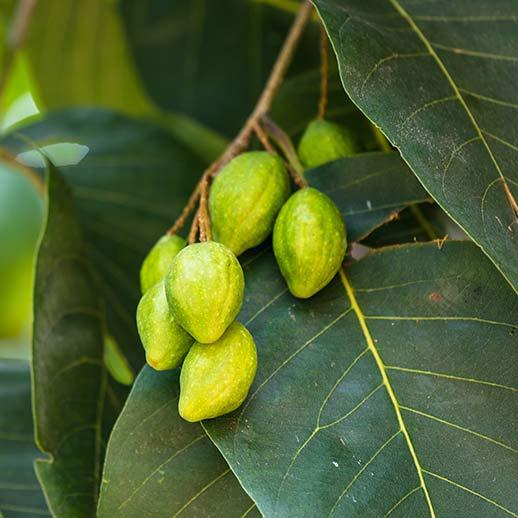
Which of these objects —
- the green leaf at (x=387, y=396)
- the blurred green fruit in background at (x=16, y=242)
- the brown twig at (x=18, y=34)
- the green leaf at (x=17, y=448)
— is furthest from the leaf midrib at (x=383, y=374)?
the blurred green fruit in background at (x=16, y=242)

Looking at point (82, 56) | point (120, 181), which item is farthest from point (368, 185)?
point (82, 56)

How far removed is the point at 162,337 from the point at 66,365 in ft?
1.00

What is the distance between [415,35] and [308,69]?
640mm

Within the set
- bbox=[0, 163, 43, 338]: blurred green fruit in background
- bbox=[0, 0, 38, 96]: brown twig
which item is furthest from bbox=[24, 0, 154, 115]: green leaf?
bbox=[0, 163, 43, 338]: blurred green fruit in background

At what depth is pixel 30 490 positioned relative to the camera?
1.13m

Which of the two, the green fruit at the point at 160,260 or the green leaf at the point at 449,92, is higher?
the green leaf at the point at 449,92

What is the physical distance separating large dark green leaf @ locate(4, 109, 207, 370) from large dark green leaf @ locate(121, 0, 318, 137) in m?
0.22

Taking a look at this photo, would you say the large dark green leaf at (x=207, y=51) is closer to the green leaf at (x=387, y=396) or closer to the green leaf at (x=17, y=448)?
the green leaf at (x=17, y=448)

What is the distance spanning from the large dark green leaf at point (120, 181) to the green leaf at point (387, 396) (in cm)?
54

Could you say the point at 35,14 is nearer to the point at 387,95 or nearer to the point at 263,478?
the point at 387,95

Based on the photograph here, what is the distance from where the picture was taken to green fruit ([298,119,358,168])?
1.06 meters

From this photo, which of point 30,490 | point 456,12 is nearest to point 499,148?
point 456,12

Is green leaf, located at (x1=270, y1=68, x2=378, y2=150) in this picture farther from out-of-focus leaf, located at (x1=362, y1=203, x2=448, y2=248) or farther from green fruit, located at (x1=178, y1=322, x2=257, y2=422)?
green fruit, located at (x1=178, y1=322, x2=257, y2=422)

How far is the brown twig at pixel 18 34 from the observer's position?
1.80 m
